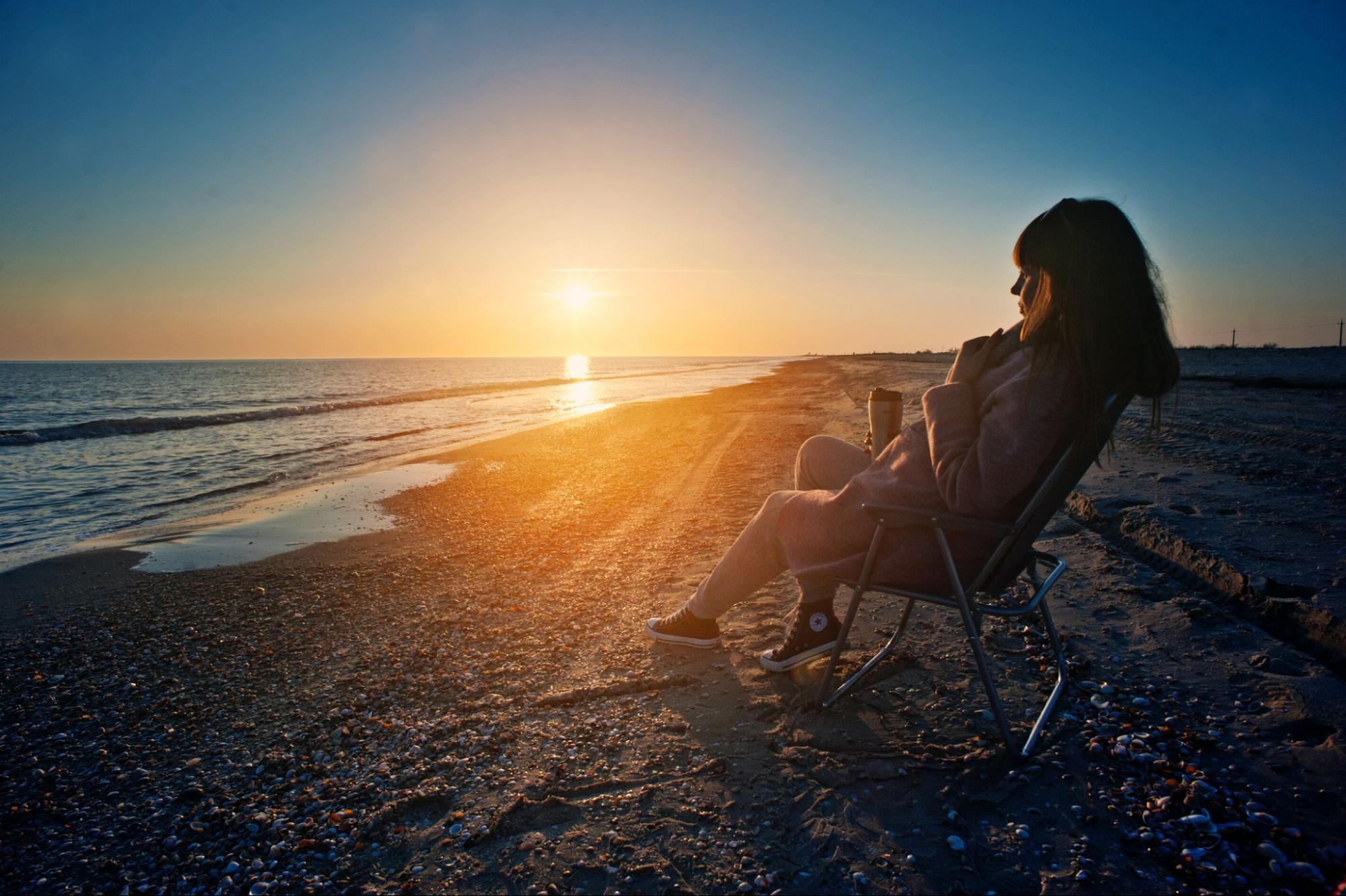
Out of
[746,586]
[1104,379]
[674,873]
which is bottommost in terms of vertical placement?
[674,873]

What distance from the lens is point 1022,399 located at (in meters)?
2.20

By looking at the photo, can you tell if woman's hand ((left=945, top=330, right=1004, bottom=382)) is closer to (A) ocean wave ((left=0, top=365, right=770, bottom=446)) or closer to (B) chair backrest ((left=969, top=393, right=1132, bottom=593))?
(B) chair backrest ((left=969, top=393, right=1132, bottom=593))

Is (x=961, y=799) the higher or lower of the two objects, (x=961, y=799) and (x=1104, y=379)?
the lower

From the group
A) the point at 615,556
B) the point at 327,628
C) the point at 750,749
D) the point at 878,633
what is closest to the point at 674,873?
the point at 750,749

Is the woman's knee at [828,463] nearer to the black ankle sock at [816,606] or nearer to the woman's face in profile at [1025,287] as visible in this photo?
the black ankle sock at [816,606]

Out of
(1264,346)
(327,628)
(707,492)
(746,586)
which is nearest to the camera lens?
(746,586)

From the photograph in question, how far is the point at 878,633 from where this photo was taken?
364cm

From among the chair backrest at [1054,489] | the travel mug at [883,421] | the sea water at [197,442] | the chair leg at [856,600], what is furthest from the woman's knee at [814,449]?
the sea water at [197,442]

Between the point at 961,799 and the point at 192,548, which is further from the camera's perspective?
the point at 192,548

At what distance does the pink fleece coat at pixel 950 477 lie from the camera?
7.22 feet

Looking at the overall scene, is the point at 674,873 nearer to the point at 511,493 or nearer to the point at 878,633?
the point at 878,633

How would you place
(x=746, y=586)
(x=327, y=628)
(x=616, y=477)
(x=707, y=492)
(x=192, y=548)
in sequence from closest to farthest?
1. (x=746, y=586)
2. (x=327, y=628)
3. (x=192, y=548)
4. (x=707, y=492)
5. (x=616, y=477)

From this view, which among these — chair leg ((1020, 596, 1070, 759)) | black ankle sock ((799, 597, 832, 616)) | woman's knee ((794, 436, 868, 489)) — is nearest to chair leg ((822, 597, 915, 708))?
black ankle sock ((799, 597, 832, 616))

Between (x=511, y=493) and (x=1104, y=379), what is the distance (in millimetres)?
7302
